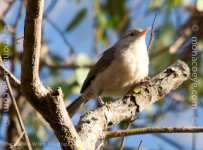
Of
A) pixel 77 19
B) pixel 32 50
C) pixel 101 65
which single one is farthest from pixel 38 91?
pixel 77 19

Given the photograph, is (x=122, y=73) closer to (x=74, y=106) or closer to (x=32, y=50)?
(x=74, y=106)

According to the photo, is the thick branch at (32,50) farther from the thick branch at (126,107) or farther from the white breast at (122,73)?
the white breast at (122,73)

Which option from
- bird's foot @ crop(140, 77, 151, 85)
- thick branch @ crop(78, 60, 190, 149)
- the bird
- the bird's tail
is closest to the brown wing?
the bird

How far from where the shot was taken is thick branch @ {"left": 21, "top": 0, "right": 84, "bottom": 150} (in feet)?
6.51

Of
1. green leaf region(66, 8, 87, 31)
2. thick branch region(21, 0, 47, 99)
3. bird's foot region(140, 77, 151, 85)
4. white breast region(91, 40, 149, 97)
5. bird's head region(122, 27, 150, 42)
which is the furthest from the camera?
green leaf region(66, 8, 87, 31)

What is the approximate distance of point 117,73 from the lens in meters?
3.81

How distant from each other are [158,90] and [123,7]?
7.35ft

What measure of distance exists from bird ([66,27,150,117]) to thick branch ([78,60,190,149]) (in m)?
0.49

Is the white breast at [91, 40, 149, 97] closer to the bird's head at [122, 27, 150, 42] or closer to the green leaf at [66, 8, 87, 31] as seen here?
the bird's head at [122, 27, 150, 42]

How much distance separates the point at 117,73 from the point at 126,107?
37.5 inches

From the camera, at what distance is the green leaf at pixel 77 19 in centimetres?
496

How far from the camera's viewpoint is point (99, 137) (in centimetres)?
244

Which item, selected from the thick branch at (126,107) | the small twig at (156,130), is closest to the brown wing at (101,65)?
the thick branch at (126,107)

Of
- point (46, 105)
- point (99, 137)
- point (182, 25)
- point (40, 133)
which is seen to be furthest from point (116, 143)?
point (46, 105)
